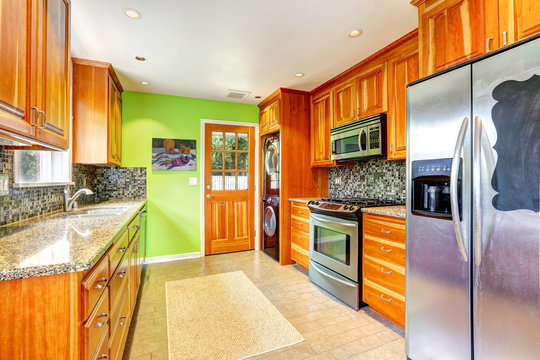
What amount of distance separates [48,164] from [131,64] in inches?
51.1

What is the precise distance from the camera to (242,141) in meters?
4.28

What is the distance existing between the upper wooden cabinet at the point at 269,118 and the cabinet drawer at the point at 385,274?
216 cm

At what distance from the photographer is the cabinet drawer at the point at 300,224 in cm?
324

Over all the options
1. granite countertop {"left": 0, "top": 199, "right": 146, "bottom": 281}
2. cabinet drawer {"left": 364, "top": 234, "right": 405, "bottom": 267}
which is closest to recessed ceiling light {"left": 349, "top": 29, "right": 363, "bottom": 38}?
cabinet drawer {"left": 364, "top": 234, "right": 405, "bottom": 267}

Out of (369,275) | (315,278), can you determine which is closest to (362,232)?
(369,275)

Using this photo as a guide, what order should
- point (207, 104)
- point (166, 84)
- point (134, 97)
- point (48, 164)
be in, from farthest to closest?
point (207, 104) → point (134, 97) → point (166, 84) → point (48, 164)

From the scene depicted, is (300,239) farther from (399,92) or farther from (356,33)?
(356,33)

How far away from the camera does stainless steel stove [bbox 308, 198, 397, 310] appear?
2363mm

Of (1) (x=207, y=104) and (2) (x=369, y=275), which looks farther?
(1) (x=207, y=104)

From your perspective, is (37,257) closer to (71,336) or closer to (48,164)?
(71,336)

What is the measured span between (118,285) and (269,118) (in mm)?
2958

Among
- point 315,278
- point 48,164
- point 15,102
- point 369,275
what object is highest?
point 15,102

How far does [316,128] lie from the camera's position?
3566 millimetres

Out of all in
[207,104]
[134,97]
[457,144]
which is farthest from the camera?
[207,104]
